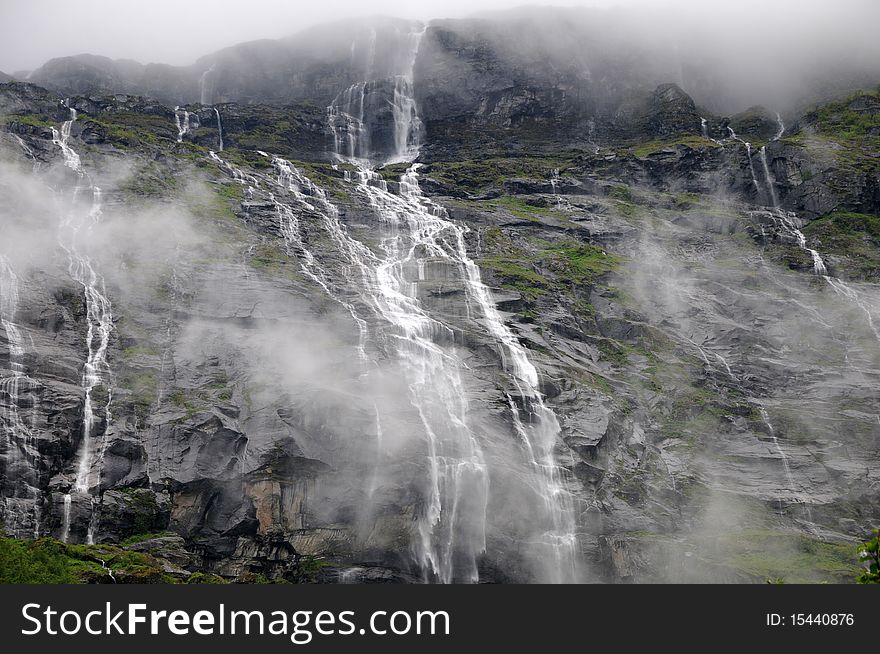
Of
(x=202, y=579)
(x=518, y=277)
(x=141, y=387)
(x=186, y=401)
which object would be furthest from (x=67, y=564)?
(x=518, y=277)

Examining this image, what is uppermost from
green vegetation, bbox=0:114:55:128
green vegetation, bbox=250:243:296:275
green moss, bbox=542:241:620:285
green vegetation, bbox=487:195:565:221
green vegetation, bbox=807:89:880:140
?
green vegetation, bbox=807:89:880:140

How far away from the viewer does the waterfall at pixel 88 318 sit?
44.1m

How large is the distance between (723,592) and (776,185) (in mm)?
67892

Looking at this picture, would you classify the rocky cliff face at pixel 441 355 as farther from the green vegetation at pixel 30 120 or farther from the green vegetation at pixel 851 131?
the green vegetation at pixel 30 120

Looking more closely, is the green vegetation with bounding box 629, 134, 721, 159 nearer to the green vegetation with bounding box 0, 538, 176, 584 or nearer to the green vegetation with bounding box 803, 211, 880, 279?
the green vegetation with bounding box 803, 211, 880, 279

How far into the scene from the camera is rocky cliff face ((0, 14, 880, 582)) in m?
45.2

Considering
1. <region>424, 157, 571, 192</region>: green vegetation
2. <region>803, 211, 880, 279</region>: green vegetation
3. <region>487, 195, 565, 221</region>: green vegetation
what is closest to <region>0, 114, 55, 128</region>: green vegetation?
<region>424, 157, 571, 192</region>: green vegetation

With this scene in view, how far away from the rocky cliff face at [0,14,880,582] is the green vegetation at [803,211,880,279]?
1.31 feet

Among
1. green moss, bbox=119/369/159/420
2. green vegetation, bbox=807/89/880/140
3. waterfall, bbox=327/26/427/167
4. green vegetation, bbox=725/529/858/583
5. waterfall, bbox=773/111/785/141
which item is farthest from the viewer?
waterfall, bbox=327/26/427/167

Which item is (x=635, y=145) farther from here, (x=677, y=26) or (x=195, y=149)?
(x=195, y=149)

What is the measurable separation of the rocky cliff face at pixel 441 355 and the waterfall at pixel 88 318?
0.20 metres

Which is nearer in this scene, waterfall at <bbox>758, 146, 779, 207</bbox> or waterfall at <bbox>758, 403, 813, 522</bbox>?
waterfall at <bbox>758, 403, 813, 522</bbox>

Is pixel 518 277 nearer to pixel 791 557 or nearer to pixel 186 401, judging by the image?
pixel 186 401

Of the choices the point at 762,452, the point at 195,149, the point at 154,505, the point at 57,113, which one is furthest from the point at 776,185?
the point at 57,113
